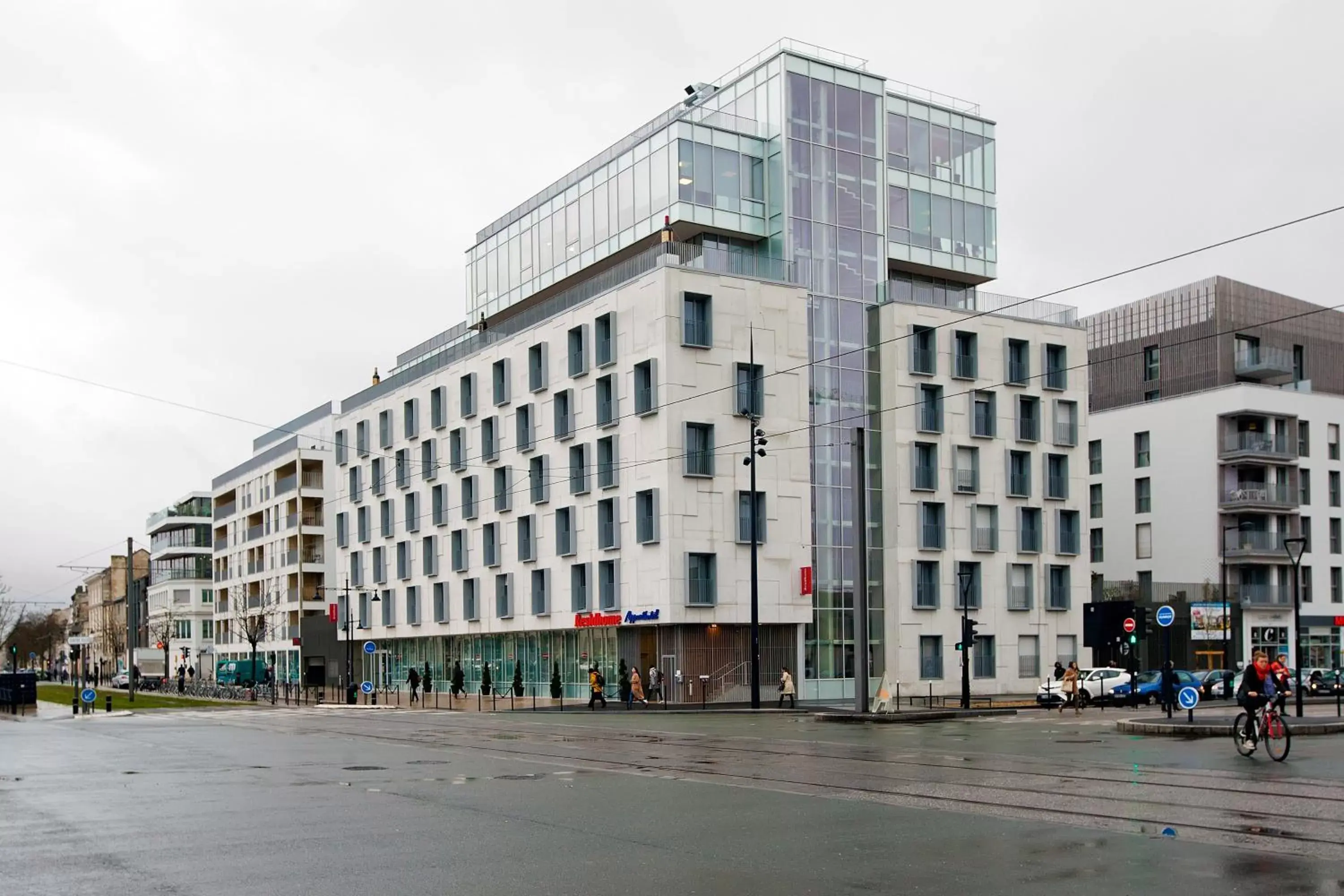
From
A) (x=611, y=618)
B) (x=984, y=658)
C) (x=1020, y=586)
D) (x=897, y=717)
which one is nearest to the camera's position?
(x=897, y=717)

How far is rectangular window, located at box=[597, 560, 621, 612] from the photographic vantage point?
5559cm

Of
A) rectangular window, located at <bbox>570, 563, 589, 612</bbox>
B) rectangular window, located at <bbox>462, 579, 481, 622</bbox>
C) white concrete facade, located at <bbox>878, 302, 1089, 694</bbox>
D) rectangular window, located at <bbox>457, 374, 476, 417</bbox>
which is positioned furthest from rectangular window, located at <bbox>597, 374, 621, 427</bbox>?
rectangular window, located at <bbox>462, 579, 481, 622</bbox>

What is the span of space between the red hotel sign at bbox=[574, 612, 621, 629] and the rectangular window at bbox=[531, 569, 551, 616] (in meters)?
2.95

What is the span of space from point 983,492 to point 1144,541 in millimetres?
21332

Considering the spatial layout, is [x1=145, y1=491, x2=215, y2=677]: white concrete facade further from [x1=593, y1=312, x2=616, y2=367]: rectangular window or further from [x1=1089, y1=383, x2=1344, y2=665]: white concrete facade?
[x1=1089, y1=383, x2=1344, y2=665]: white concrete facade

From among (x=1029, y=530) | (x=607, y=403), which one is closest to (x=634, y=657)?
(x=607, y=403)

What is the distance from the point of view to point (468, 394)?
70.2 metres

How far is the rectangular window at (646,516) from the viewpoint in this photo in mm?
53625

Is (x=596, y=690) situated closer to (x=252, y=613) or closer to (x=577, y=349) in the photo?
(x=577, y=349)

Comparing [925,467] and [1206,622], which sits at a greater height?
[925,467]

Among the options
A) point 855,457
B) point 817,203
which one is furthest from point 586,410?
point 855,457

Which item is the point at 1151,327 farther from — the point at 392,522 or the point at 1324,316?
the point at 392,522

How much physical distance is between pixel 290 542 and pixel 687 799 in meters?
90.5

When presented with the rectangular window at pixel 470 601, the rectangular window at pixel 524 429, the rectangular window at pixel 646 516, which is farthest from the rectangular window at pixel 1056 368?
the rectangular window at pixel 470 601
